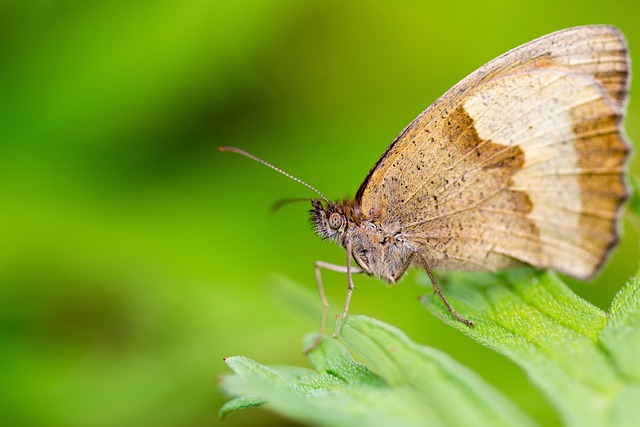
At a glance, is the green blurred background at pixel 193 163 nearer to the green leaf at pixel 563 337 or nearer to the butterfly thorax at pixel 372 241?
the butterfly thorax at pixel 372 241

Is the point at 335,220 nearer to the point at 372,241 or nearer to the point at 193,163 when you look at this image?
the point at 372,241

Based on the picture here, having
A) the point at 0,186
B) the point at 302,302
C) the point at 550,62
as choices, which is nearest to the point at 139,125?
the point at 0,186

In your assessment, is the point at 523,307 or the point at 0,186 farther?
the point at 0,186

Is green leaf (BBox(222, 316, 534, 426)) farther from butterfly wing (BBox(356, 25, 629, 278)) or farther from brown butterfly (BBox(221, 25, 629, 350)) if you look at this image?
butterfly wing (BBox(356, 25, 629, 278))

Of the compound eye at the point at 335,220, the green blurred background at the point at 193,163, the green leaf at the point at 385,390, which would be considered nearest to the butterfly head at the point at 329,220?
the compound eye at the point at 335,220

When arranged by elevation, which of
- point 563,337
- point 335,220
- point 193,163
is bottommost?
point 563,337

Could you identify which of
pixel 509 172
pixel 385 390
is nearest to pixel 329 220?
pixel 509 172

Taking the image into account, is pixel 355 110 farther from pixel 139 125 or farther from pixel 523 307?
pixel 523 307

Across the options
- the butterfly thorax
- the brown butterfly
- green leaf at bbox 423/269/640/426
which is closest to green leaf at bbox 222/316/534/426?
green leaf at bbox 423/269/640/426
